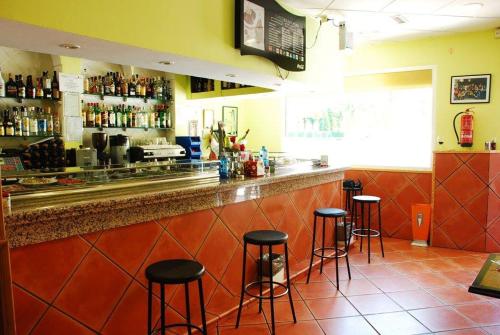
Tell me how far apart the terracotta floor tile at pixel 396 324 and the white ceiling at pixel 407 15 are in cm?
301

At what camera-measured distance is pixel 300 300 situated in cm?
329

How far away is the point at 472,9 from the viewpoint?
164 inches

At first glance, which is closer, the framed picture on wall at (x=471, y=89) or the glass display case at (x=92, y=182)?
the glass display case at (x=92, y=182)

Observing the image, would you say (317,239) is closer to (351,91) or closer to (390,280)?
(390,280)

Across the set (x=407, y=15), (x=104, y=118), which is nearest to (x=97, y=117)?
→ (x=104, y=118)

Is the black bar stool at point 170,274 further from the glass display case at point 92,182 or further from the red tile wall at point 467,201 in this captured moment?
the red tile wall at point 467,201

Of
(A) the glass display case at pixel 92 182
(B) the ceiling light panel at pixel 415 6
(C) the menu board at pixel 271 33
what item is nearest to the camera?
(A) the glass display case at pixel 92 182

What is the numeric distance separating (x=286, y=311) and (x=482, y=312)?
161cm

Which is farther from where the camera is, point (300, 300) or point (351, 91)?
point (351, 91)

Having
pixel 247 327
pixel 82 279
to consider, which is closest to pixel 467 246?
pixel 247 327

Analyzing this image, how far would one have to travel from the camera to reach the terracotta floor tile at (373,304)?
3125 millimetres

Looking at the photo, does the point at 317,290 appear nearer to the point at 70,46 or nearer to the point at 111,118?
the point at 70,46

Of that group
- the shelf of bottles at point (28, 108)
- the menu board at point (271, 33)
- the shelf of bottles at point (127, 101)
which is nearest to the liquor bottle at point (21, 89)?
the shelf of bottles at point (28, 108)

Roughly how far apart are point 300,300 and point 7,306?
2475 mm
